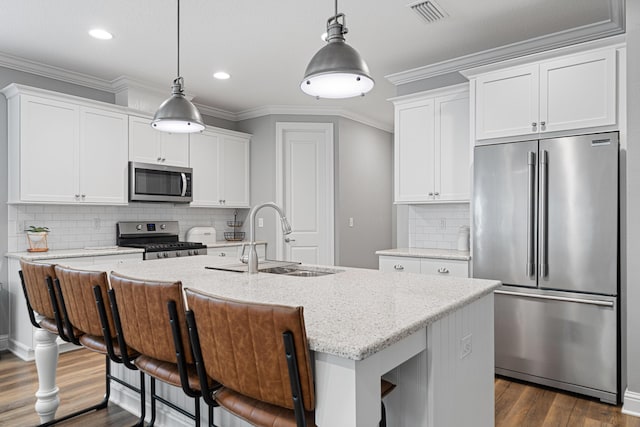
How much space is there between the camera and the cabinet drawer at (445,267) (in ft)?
11.1

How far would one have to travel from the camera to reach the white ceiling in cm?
288

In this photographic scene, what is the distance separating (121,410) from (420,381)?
203 centimetres

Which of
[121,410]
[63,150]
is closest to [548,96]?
[121,410]

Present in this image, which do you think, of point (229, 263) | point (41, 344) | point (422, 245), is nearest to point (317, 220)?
point (422, 245)

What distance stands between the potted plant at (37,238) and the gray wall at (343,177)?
8.24ft

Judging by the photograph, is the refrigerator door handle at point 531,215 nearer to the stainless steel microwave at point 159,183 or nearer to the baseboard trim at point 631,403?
the baseboard trim at point 631,403

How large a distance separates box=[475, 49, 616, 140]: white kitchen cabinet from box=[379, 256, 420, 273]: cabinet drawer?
120 cm

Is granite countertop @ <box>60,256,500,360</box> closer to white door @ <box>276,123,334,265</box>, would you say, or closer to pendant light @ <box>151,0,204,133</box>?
pendant light @ <box>151,0,204,133</box>

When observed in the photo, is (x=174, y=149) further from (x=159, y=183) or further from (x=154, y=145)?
(x=159, y=183)

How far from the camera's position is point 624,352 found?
265 cm

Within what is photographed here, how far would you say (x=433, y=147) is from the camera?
3912 mm

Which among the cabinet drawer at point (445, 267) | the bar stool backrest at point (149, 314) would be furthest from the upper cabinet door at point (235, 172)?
the bar stool backrest at point (149, 314)

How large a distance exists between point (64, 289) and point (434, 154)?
3166mm

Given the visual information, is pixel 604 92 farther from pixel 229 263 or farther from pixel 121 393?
pixel 121 393
